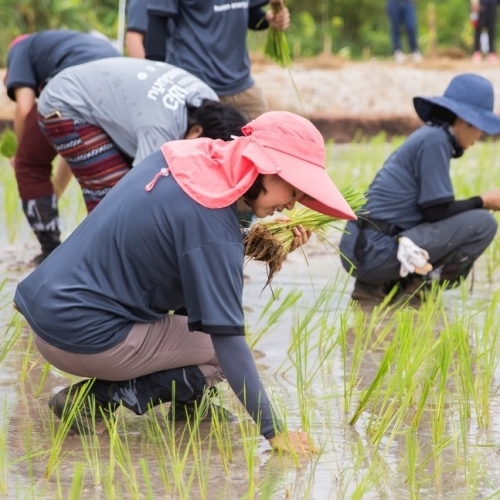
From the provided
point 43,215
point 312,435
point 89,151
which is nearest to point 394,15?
point 43,215

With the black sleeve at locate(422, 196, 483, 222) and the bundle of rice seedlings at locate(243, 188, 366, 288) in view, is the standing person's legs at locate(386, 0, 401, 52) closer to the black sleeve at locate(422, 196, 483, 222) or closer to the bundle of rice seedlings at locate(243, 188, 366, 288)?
the black sleeve at locate(422, 196, 483, 222)

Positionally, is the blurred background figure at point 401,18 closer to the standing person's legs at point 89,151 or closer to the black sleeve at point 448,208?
the black sleeve at point 448,208

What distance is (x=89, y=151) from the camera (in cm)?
389

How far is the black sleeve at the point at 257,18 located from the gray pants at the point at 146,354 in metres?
2.21

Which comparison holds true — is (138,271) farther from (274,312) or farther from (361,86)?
(361,86)

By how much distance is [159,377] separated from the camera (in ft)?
9.31

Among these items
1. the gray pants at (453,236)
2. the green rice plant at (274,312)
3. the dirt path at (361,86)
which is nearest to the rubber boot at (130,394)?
the green rice plant at (274,312)

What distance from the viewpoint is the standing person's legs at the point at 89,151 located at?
3.87m

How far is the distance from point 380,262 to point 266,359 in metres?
0.93

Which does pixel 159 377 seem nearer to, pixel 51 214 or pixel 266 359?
pixel 266 359

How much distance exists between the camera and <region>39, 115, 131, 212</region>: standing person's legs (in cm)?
387

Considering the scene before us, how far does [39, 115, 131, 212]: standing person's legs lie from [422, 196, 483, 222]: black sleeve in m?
1.16

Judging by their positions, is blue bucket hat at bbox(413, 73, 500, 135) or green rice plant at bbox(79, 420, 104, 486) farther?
blue bucket hat at bbox(413, 73, 500, 135)

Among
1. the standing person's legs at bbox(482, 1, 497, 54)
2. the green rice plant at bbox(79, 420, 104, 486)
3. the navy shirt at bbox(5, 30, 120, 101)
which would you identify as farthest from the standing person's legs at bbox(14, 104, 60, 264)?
the standing person's legs at bbox(482, 1, 497, 54)
